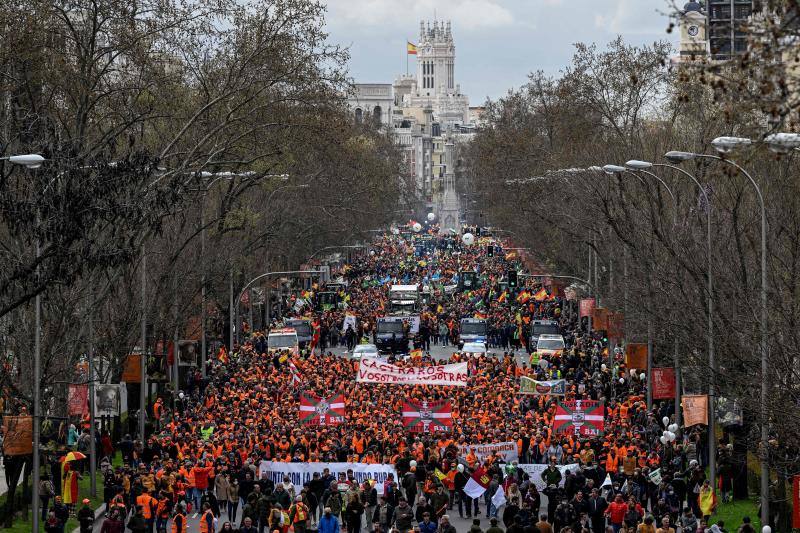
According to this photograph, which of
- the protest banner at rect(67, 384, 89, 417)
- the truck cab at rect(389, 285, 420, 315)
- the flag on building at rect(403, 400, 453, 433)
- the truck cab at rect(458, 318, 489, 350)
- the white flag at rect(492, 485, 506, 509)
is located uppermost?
the truck cab at rect(389, 285, 420, 315)

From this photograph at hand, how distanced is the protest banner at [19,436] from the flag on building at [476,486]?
23.5 feet

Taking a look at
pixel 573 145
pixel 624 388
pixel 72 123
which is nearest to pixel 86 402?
pixel 72 123

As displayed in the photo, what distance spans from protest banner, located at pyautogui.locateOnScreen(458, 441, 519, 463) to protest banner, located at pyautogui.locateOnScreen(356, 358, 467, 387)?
26.1 feet

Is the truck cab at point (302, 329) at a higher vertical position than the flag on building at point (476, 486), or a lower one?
higher

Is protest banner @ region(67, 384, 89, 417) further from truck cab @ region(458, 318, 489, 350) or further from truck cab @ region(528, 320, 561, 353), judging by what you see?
truck cab @ region(458, 318, 489, 350)

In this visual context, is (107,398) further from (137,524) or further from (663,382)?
(663,382)

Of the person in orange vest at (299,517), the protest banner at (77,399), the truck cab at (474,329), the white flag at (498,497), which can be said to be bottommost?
the white flag at (498,497)

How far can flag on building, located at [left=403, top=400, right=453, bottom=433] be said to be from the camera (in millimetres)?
35250

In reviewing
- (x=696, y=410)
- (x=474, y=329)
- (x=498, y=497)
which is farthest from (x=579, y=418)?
(x=474, y=329)

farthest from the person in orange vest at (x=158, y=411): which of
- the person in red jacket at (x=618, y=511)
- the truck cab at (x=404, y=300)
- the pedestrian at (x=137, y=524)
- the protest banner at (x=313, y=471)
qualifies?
the truck cab at (x=404, y=300)

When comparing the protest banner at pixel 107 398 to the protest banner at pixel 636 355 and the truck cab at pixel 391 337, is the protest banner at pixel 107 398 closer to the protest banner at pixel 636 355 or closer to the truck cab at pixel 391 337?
the protest banner at pixel 636 355

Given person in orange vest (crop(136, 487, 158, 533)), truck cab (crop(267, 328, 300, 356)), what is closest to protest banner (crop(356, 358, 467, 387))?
person in orange vest (crop(136, 487, 158, 533))

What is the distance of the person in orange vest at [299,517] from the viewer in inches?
Answer: 1000

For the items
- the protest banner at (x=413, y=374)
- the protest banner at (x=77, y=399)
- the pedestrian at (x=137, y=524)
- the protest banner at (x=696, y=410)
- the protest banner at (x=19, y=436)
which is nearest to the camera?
the pedestrian at (x=137, y=524)
